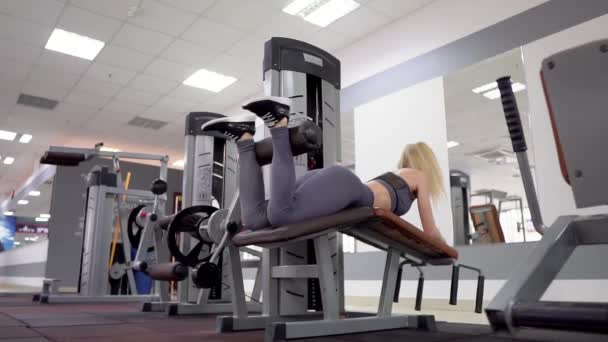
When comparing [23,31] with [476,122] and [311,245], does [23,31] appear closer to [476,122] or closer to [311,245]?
[311,245]

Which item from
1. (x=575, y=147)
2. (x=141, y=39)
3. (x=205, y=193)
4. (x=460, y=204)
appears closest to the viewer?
(x=575, y=147)

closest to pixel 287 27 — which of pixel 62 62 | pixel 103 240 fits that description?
pixel 103 240

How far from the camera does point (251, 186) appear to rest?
1.93m

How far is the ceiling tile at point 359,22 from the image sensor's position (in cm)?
521

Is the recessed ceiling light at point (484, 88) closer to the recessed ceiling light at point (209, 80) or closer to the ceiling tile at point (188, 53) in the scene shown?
the ceiling tile at point (188, 53)

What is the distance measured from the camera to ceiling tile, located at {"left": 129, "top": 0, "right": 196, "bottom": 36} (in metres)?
5.11

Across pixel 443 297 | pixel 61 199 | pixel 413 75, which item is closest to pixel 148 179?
pixel 61 199

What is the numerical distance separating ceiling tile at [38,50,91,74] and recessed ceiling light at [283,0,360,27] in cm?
317

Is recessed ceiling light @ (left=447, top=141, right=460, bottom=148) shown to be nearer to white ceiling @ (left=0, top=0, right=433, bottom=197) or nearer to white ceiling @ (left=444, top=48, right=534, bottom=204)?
white ceiling @ (left=444, top=48, right=534, bottom=204)

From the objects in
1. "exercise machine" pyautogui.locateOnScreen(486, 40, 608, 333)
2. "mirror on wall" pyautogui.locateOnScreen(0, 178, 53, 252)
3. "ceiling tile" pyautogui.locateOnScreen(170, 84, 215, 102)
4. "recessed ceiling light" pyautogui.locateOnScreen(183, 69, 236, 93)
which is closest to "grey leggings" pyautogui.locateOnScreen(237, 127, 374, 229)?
"exercise machine" pyautogui.locateOnScreen(486, 40, 608, 333)

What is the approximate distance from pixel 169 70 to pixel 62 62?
143 cm

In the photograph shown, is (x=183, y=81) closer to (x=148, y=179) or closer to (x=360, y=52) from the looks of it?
(x=360, y=52)

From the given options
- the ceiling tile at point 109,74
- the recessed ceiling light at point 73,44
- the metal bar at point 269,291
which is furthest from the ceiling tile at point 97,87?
the metal bar at point 269,291

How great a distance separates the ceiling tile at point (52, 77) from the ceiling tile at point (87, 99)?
29cm
